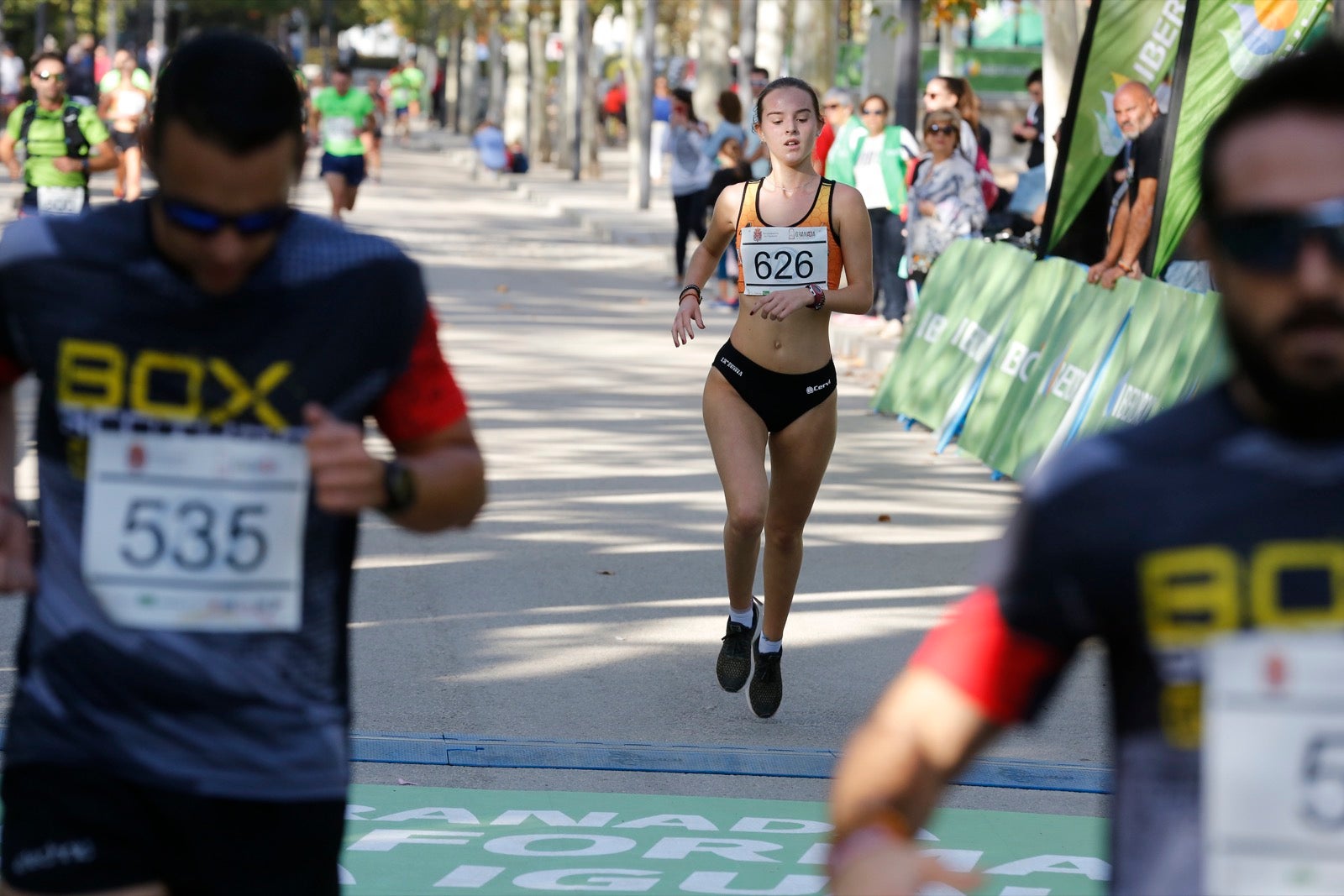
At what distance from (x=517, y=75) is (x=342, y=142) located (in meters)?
30.6

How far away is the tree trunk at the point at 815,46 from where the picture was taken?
2856 centimetres

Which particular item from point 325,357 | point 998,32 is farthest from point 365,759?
point 998,32

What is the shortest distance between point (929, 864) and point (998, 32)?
60.0m

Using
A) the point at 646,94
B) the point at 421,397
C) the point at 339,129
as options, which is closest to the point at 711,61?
the point at 646,94

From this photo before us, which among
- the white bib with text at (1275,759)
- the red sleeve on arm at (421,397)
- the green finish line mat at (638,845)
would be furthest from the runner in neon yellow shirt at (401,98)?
the white bib with text at (1275,759)

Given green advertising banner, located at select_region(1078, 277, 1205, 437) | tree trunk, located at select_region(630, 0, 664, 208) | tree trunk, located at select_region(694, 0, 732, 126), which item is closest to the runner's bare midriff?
green advertising banner, located at select_region(1078, 277, 1205, 437)

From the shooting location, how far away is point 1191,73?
38.1ft

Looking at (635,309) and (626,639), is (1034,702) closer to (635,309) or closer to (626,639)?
(626,639)

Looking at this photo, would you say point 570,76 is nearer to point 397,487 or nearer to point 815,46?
point 815,46

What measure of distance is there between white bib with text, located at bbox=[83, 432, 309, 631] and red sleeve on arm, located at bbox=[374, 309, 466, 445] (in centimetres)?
19

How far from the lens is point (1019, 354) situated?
11.9 metres

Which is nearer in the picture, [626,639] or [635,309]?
[626,639]

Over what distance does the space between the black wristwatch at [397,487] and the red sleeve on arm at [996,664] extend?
0.93 meters

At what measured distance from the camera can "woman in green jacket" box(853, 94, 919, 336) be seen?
17422 millimetres
